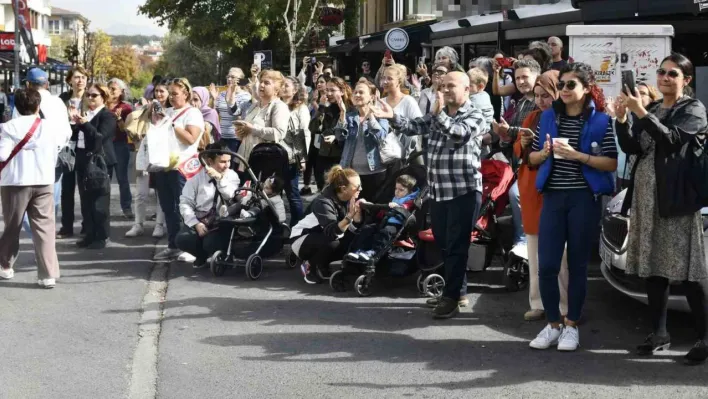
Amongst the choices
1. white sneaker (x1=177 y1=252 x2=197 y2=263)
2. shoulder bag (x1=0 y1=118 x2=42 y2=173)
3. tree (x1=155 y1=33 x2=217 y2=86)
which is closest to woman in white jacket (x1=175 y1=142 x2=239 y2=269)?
white sneaker (x1=177 y1=252 x2=197 y2=263)

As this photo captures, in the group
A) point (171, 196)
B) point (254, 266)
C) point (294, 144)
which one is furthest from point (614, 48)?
point (171, 196)

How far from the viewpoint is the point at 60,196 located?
38.7ft

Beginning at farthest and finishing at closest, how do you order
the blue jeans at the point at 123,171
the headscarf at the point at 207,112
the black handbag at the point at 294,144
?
the blue jeans at the point at 123,171, the headscarf at the point at 207,112, the black handbag at the point at 294,144

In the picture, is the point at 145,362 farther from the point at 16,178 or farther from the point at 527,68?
the point at 527,68

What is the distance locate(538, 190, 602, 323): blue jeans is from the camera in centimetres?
662

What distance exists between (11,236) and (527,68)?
483cm

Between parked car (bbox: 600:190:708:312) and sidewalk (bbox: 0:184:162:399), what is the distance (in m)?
3.49

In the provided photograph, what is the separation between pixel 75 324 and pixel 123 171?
232 inches

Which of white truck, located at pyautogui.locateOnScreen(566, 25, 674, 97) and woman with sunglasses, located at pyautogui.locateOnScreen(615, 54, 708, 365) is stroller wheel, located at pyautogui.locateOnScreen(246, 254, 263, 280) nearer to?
woman with sunglasses, located at pyautogui.locateOnScreen(615, 54, 708, 365)

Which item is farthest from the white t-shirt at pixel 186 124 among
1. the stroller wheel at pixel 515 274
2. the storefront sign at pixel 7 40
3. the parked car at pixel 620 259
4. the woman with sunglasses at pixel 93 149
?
the storefront sign at pixel 7 40

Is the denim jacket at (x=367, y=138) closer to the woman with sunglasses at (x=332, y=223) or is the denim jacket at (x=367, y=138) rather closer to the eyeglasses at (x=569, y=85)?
the woman with sunglasses at (x=332, y=223)

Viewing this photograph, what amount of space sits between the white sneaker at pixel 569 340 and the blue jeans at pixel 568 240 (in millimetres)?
80

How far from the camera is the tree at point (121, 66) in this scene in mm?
99875

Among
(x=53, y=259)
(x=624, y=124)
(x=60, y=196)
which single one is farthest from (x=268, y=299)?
(x=60, y=196)
